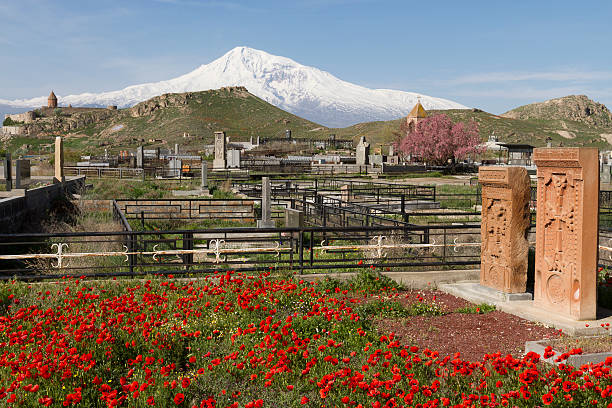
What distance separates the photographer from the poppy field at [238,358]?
4.56 meters

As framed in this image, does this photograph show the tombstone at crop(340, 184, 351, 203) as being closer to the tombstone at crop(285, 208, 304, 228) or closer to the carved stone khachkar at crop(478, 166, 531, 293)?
the tombstone at crop(285, 208, 304, 228)

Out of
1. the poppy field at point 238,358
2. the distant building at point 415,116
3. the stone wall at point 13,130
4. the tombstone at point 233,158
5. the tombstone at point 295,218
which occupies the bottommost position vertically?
the poppy field at point 238,358

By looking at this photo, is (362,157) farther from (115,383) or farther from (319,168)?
(115,383)

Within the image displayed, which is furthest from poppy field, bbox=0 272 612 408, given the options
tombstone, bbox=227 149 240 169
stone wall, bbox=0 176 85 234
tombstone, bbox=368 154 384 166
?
tombstone, bbox=368 154 384 166

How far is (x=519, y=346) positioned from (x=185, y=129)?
13204 centimetres

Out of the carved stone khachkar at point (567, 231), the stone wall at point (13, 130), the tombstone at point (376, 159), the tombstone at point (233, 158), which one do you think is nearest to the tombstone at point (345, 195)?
the carved stone khachkar at point (567, 231)

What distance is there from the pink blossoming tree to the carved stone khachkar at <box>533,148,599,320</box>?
55.7 meters

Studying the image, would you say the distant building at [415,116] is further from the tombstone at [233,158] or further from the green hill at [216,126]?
the tombstone at [233,158]

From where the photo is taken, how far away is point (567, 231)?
7527mm

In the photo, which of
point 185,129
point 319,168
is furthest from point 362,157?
point 185,129

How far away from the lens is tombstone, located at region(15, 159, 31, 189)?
20.1 meters

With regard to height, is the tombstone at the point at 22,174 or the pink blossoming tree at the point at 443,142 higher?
the pink blossoming tree at the point at 443,142

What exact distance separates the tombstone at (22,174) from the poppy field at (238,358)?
521 inches

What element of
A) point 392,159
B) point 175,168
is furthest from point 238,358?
point 392,159
